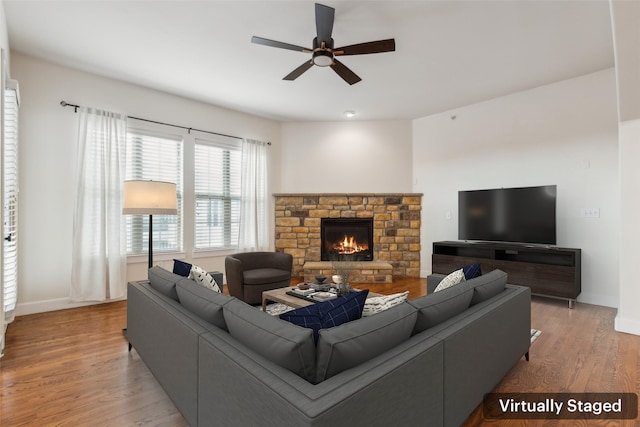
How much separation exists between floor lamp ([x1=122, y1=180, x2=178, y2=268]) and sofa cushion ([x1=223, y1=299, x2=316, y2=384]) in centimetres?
201

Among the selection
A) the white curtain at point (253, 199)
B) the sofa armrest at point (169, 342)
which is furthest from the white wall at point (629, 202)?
the white curtain at point (253, 199)

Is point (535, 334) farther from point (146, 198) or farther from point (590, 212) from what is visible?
point (146, 198)

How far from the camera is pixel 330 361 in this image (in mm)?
1137

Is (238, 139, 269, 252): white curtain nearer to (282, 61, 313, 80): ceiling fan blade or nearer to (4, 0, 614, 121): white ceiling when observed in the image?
(4, 0, 614, 121): white ceiling

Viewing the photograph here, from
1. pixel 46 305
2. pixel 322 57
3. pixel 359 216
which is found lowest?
pixel 46 305

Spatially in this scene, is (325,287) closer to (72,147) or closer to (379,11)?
(379,11)

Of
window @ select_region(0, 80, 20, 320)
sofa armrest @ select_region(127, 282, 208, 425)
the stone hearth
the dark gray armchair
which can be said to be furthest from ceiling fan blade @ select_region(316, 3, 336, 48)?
the stone hearth

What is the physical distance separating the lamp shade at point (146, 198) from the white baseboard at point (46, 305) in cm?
183

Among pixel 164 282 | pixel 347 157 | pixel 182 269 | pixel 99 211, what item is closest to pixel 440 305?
pixel 164 282

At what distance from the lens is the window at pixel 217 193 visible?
16.4 ft

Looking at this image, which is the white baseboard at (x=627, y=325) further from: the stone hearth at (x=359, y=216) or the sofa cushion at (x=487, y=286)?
the stone hearth at (x=359, y=216)

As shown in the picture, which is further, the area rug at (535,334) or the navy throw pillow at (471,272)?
the area rug at (535,334)

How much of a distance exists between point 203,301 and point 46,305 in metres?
3.30

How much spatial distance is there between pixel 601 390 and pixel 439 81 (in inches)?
141
